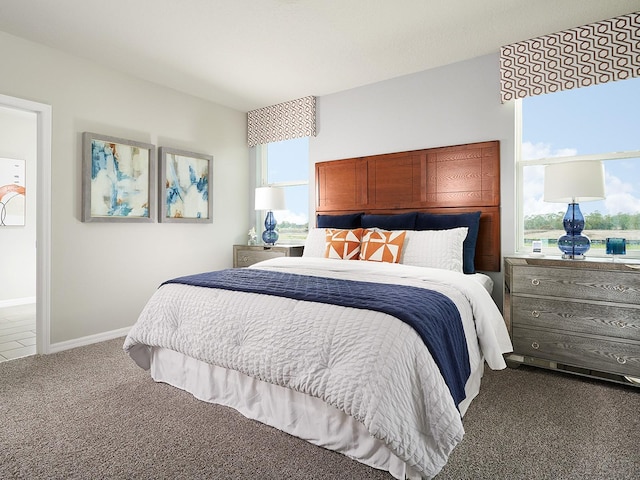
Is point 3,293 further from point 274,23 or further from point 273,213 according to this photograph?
point 274,23

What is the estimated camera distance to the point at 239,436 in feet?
6.17

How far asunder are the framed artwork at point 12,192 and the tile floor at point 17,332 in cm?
117

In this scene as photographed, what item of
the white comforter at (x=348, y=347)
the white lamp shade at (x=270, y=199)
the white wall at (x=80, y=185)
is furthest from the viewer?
the white lamp shade at (x=270, y=199)

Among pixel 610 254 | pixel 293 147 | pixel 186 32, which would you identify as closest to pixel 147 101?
pixel 186 32

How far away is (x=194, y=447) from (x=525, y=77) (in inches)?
135

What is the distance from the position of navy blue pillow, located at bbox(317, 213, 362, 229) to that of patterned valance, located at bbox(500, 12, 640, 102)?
64.9 inches

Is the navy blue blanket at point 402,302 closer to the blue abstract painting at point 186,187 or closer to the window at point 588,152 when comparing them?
the window at point 588,152

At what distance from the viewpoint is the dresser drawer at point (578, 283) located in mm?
2408

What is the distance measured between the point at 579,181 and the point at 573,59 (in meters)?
1.02

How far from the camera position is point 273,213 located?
480 cm

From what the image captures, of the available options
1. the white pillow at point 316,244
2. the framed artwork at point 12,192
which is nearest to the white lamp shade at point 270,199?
the white pillow at point 316,244

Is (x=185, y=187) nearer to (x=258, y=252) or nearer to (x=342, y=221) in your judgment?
(x=258, y=252)

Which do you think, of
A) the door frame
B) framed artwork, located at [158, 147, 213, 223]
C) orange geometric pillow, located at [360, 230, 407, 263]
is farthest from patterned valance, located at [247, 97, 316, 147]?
the door frame

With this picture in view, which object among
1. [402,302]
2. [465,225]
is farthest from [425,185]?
[402,302]
